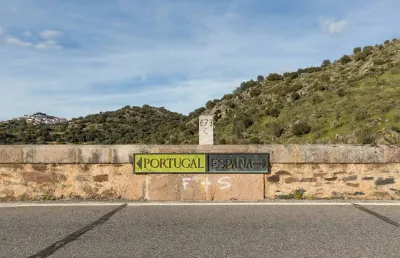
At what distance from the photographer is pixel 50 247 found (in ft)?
14.1

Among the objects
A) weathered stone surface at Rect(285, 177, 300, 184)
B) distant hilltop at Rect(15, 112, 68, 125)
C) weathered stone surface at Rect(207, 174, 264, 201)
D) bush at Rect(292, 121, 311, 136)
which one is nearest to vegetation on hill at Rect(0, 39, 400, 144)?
bush at Rect(292, 121, 311, 136)

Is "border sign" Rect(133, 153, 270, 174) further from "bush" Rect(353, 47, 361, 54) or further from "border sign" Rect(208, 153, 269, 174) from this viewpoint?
"bush" Rect(353, 47, 361, 54)

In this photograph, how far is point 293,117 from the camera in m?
36.3

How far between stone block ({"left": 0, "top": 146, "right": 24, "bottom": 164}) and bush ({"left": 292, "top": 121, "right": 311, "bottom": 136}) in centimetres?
2563

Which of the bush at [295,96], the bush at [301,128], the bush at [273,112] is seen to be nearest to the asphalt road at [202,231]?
the bush at [301,128]

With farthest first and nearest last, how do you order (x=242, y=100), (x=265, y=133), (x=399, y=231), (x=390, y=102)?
1. (x=242, y=100)
2. (x=265, y=133)
3. (x=390, y=102)
4. (x=399, y=231)

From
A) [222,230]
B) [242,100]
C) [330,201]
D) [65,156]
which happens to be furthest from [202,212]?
[242,100]

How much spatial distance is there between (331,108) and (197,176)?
28.8m

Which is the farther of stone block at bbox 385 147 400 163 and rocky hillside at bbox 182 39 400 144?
rocky hillside at bbox 182 39 400 144

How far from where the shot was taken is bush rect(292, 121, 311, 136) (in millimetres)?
30003

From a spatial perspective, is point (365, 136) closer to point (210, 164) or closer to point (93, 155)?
point (210, 164)

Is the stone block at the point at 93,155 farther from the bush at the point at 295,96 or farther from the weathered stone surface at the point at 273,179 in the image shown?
the bush at the point at 295,96

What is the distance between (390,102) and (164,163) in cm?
2579

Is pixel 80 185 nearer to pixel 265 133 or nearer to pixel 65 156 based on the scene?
pixel 65 156
